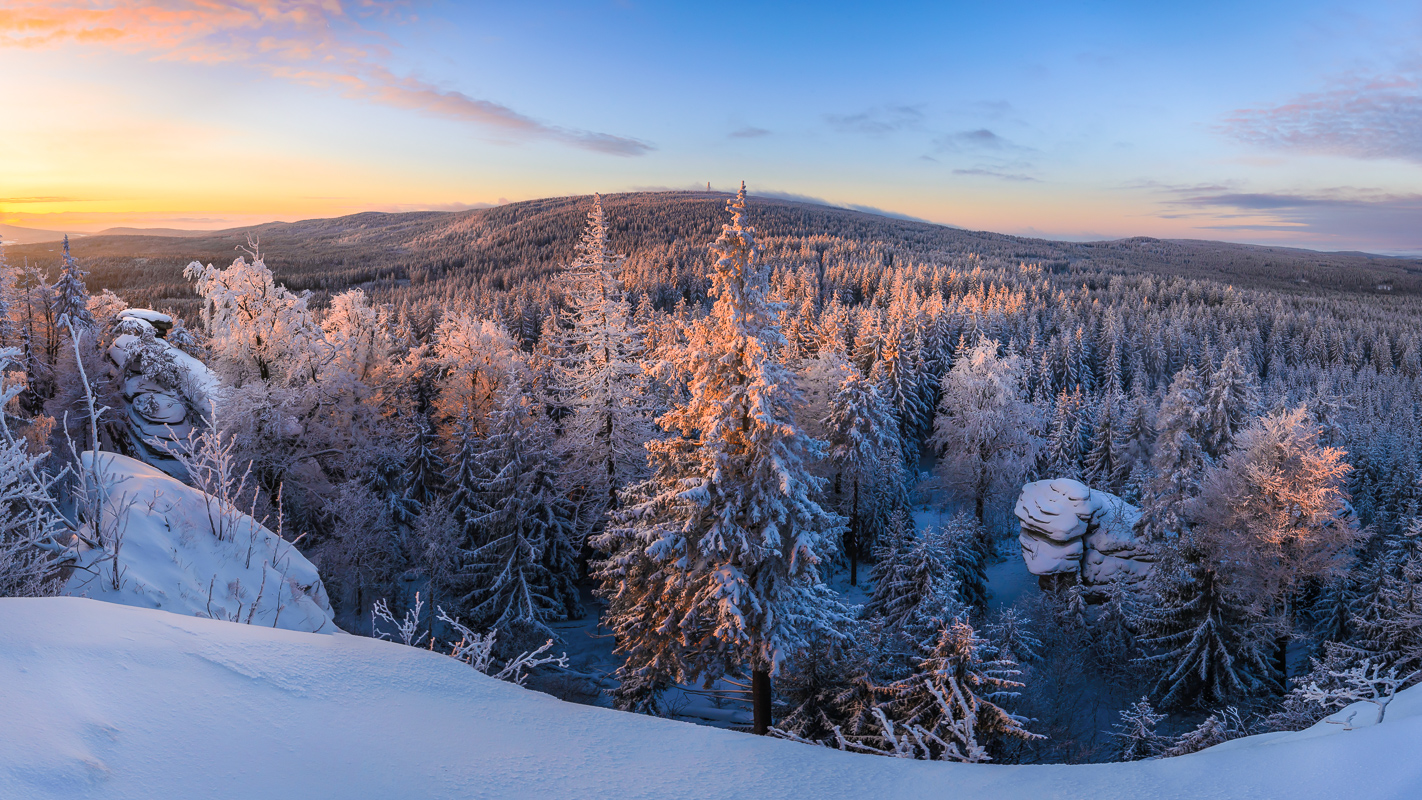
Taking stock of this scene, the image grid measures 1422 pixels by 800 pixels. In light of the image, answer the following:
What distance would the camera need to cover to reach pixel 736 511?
1455cm

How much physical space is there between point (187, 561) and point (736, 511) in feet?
32.4

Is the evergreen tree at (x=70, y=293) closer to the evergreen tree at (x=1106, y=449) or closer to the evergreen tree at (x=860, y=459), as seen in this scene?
the evergreen tree at (x=860, y=459)

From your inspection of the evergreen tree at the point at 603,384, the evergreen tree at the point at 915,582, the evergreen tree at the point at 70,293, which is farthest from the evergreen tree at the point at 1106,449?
the evergreen tree at the point at 70,293

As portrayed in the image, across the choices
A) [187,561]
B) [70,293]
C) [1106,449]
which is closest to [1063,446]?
[1106,449]

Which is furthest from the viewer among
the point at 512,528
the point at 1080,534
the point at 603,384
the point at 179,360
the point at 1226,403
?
the point at 1226,403

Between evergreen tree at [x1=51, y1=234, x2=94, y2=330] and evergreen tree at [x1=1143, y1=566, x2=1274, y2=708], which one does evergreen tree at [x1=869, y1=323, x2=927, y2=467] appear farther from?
evergreen tree at [x1=51, y1=234, x2=94, y2=330]

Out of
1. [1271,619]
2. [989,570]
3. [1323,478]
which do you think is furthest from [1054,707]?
[989,570]

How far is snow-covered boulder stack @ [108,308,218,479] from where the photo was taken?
24625mm

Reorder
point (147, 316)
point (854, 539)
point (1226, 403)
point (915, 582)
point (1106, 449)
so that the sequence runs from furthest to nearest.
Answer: point (1106, 449), point (1226, 403), point (854, 539), point (147, 316), point (915, 582)

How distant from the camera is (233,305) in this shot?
24.7 m

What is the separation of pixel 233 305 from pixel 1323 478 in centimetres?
3960

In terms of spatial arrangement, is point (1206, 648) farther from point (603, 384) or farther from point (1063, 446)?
point (1063, 446)

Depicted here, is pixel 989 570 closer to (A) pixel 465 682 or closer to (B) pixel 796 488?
(B) pixel 796 488

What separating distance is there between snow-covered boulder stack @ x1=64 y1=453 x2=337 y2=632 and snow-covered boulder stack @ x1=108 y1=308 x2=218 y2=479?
15473 millimetres
